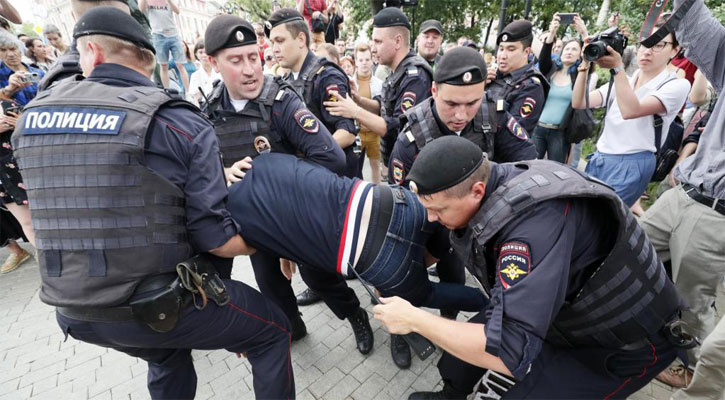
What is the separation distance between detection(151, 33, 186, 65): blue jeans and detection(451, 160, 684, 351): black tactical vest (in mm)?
6097

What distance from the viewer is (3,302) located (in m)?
3.16

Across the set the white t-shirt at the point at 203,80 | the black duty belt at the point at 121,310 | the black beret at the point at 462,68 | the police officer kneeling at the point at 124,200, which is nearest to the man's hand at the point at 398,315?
the police officer kneeling at the point at 124,200

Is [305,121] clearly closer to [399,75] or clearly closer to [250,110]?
[250,110]

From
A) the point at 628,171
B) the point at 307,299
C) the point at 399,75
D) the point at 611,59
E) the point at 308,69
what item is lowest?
the point at 307,299

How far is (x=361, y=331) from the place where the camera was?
2.45 m

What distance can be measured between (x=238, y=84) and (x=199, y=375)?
197cm

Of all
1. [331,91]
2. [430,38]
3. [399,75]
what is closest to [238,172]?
[331,91]

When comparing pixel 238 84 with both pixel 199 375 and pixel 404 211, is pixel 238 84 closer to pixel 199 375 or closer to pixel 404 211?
pixel 404 211

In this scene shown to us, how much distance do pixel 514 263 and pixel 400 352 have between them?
1.43 m

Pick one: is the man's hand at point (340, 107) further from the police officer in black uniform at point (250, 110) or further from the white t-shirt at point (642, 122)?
the white t-shirt at point (642, 122)

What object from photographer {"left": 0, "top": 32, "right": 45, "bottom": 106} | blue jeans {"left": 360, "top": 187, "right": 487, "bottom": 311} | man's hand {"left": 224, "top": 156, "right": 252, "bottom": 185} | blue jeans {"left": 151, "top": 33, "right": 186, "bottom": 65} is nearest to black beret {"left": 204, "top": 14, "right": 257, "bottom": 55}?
man's hand {"left": 224, "top": 156, "right": 252, "bottom": 185}

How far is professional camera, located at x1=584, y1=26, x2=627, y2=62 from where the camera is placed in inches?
82.0

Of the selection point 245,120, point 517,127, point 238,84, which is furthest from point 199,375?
point 517,127

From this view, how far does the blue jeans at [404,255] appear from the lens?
1.67m
